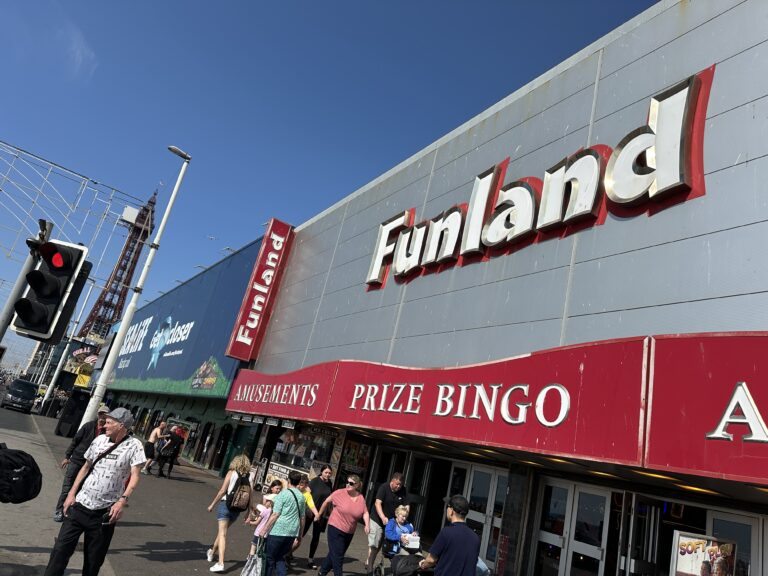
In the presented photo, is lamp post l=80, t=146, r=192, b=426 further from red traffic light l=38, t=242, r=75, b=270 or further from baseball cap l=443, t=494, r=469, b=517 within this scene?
baseball cap l=443, t=494, r=469, b=517

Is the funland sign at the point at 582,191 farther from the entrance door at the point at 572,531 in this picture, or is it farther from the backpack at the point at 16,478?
the backpack at the point at 16,478

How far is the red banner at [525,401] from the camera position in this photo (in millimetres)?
5812

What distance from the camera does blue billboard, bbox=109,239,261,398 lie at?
76.3ft

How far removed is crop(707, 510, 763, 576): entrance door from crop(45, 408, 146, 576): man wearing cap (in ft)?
22.9

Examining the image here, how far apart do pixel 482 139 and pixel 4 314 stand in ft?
34.7

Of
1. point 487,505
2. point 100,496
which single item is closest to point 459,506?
point 100,496

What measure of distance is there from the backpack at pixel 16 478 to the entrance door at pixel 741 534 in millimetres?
7589

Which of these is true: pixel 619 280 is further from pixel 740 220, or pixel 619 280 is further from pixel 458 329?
pixel 458 329

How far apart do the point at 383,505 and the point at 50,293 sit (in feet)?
17.5

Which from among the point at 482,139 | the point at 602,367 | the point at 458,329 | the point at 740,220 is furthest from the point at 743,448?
the point at 482,139

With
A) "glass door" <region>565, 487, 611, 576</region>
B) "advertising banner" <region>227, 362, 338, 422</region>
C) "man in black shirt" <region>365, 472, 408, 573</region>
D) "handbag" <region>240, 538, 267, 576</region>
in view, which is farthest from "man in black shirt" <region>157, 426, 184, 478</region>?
"glass door" <region>565, 487, 611, 576</region>

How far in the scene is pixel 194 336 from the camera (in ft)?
90.2

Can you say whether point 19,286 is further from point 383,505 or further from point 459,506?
point 383,505

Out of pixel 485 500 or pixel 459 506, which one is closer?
pixel 459 506
